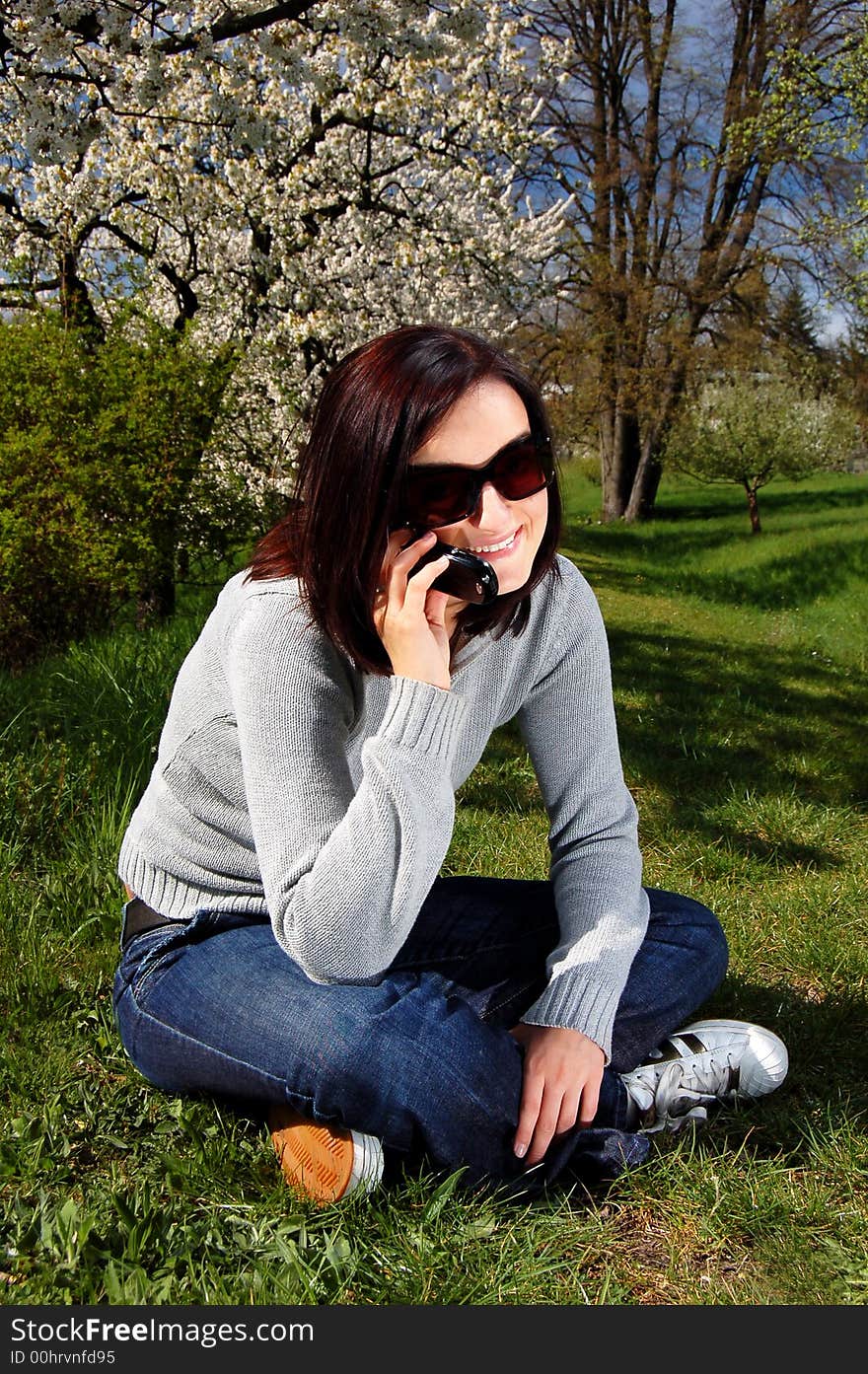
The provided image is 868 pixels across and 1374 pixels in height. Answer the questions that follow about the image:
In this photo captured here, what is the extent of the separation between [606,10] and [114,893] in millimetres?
20441

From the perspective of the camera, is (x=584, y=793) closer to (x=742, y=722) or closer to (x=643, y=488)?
(x=742, y=722)

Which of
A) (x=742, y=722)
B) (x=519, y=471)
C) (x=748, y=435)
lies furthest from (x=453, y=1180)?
(x=748, y=435)

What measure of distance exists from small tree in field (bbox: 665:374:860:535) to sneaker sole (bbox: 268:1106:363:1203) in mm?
15150

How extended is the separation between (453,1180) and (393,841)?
22.7 inches

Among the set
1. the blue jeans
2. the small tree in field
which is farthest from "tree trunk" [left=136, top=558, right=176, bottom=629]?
the small tree in field

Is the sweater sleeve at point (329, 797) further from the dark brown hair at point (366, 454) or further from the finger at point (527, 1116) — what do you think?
the finger at point (527, 1116)

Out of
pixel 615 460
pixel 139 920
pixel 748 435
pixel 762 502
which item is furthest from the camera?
pixel 762 502

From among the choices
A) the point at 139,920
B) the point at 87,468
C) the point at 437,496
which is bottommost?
→ the point at 139,920

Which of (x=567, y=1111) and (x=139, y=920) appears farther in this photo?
(x=139, y=920)

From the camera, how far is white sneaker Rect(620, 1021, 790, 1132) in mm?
1911

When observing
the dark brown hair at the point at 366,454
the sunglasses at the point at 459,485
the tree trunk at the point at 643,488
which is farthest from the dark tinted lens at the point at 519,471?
the tree trunk at the point at 643,488

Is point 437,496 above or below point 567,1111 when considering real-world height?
above

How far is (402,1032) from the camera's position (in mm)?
1622

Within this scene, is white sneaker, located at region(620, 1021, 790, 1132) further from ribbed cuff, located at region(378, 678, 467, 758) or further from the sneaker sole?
ribbed cuff, located at region(378, 678, 467, 758)
